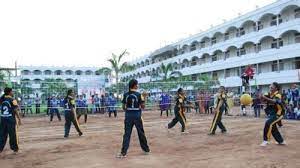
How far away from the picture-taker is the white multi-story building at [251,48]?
36281 mm

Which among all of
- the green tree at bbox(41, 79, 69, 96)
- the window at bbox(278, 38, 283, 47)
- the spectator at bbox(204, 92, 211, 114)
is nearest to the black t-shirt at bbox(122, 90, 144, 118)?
the green tree at bbox(41, 79, 69, 96)

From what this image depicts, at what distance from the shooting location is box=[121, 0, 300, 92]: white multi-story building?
3628cm

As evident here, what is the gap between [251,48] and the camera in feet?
142

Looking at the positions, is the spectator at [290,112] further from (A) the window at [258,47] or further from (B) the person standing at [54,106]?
(A) the window at [258,47]

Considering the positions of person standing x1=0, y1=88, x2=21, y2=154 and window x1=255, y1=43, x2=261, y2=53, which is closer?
person standing x1=0, y1=88, x2=21, y2=154

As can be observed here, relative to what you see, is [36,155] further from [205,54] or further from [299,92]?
[205,54]

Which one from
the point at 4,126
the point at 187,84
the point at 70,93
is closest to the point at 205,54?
the point at 187,84

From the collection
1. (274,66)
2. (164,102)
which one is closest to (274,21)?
(274,66)

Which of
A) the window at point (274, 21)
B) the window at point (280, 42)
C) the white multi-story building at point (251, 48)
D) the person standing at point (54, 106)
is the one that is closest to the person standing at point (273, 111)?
the person standing at point (54, 106)

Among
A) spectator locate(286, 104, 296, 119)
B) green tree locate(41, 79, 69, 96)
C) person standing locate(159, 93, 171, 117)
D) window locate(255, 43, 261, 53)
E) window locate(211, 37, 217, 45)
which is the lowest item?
spectator locate(286, 104, 296, 119)

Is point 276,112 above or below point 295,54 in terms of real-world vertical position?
below

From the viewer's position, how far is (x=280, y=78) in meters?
37.3

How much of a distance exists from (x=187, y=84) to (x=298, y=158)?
20802 millimetres

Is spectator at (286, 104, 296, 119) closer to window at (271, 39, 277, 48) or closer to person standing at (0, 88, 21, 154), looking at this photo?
person standing at (0, 88, 21, 154)
